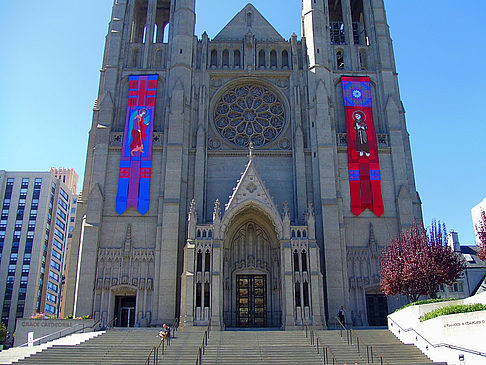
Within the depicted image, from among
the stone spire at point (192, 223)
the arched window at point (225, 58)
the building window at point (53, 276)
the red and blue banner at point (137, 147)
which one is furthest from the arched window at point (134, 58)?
the building window at point (53, 276)

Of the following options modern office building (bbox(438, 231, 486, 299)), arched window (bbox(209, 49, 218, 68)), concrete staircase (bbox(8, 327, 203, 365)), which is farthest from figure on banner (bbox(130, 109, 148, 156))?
modern office building (bbox(438, 231, 486, 299))

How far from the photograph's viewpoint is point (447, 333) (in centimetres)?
2031

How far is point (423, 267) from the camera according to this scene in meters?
24.8

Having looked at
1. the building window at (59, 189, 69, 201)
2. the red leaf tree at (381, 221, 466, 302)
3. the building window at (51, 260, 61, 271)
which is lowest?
the red leaf tree at (381, 221, 466, 302)

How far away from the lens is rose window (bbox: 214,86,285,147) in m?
38.4

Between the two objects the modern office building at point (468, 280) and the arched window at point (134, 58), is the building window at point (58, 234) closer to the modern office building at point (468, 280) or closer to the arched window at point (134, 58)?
the arched window at point (134, 58)

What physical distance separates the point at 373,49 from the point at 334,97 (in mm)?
6051

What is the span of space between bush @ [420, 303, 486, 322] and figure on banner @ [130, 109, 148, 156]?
74.7 feet

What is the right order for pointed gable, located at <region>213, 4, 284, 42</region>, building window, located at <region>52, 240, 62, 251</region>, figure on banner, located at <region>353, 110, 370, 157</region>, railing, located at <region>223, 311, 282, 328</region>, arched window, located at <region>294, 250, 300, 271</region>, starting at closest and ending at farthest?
arched window, located at <region>294, 250, 300, 271</region> < railing, located at <region>223, 311, 282, 328</region> < figure on banner, located at <region>353, 110, 370, 157</region> < pointed gable, located at <region>213, 4, 284, 42</region> < building window, located at <region>52, 240, 62, 251</region>

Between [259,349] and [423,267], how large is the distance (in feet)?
30.3

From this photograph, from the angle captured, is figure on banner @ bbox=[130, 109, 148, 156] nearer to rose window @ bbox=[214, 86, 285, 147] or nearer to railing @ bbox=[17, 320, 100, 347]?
rose window @ bbox=[214, 86, 285, 147]

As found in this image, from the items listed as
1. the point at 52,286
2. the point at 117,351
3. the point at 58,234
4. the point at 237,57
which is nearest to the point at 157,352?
the point at 117,351

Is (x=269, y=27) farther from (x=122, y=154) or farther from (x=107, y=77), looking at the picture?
(x=122, y=154)

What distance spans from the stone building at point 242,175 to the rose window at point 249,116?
117 mm
